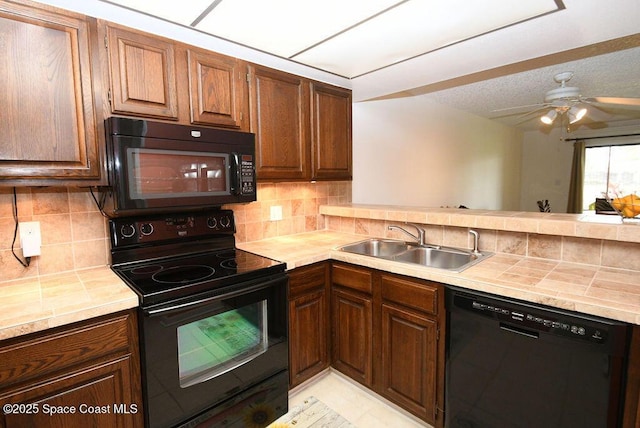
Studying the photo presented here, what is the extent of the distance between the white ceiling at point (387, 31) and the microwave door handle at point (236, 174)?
0.65 meters

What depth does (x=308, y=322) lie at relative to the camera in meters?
1.94

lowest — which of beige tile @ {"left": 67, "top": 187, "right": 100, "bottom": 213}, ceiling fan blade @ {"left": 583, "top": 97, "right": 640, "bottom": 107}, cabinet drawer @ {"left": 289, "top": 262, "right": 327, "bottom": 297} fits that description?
cabinet drawer @ {"left": 289, "top": 262, "right": 327, "bottom": 297}

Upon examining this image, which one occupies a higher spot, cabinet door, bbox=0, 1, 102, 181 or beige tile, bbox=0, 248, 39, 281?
cabinet door, bbox=0, 1, 102, 181

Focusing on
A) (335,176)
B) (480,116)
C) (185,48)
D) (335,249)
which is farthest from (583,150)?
(185,48)

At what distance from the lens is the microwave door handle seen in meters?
1.76

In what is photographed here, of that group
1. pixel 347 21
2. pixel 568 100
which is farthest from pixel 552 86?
pixel 347 21

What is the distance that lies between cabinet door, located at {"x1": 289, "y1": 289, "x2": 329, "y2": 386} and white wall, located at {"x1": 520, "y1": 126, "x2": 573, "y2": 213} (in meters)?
7.07

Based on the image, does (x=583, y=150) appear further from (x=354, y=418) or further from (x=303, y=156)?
(x=354, y=418)

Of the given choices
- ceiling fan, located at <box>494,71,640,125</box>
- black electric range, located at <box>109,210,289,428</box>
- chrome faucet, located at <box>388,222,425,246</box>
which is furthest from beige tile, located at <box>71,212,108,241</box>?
ceiling fan, located at <box>494,71,640,125</box>

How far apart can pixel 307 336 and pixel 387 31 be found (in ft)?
5.88

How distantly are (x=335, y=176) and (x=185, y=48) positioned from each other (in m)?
1.31

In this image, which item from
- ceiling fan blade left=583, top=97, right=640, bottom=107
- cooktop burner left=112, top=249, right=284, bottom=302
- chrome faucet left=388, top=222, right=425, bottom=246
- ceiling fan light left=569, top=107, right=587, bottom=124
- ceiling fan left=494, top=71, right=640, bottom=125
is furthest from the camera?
ceiling fan light left=569, top=107, right=587, bottom=124

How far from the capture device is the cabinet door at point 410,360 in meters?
1.61

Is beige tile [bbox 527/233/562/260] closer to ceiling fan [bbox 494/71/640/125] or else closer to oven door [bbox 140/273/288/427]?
oven door [bbox 140/273/288/427]
